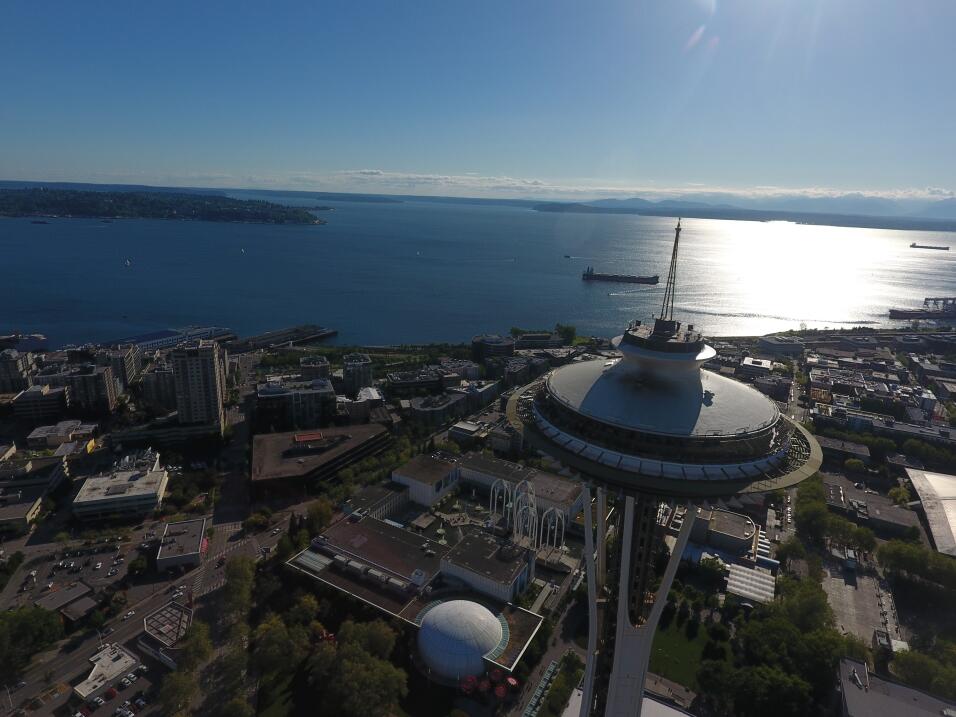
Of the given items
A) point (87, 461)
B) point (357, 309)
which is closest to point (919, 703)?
point (87, 461)

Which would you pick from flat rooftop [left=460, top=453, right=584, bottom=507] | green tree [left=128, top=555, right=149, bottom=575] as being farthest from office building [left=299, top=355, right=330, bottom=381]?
green tree [left=128, top=555, right=149, bottom=575]

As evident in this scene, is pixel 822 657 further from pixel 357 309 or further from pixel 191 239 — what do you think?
pixel 191 239

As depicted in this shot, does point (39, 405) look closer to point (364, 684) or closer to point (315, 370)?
point (315, 370)

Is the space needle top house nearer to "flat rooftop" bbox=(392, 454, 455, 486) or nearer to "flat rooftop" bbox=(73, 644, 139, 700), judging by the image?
"flat rooftop" bbox=(73, 644, 139, 700)

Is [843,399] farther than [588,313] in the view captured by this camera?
No

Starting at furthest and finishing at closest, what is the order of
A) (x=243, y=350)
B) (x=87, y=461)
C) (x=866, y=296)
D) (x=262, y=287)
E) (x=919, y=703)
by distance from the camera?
(x=866, y=296)
(x=262, y=287)
(x=243, y=350)
(x=87, y=461)
(x=919, y=703)

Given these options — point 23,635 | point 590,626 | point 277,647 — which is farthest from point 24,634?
point 590,626
